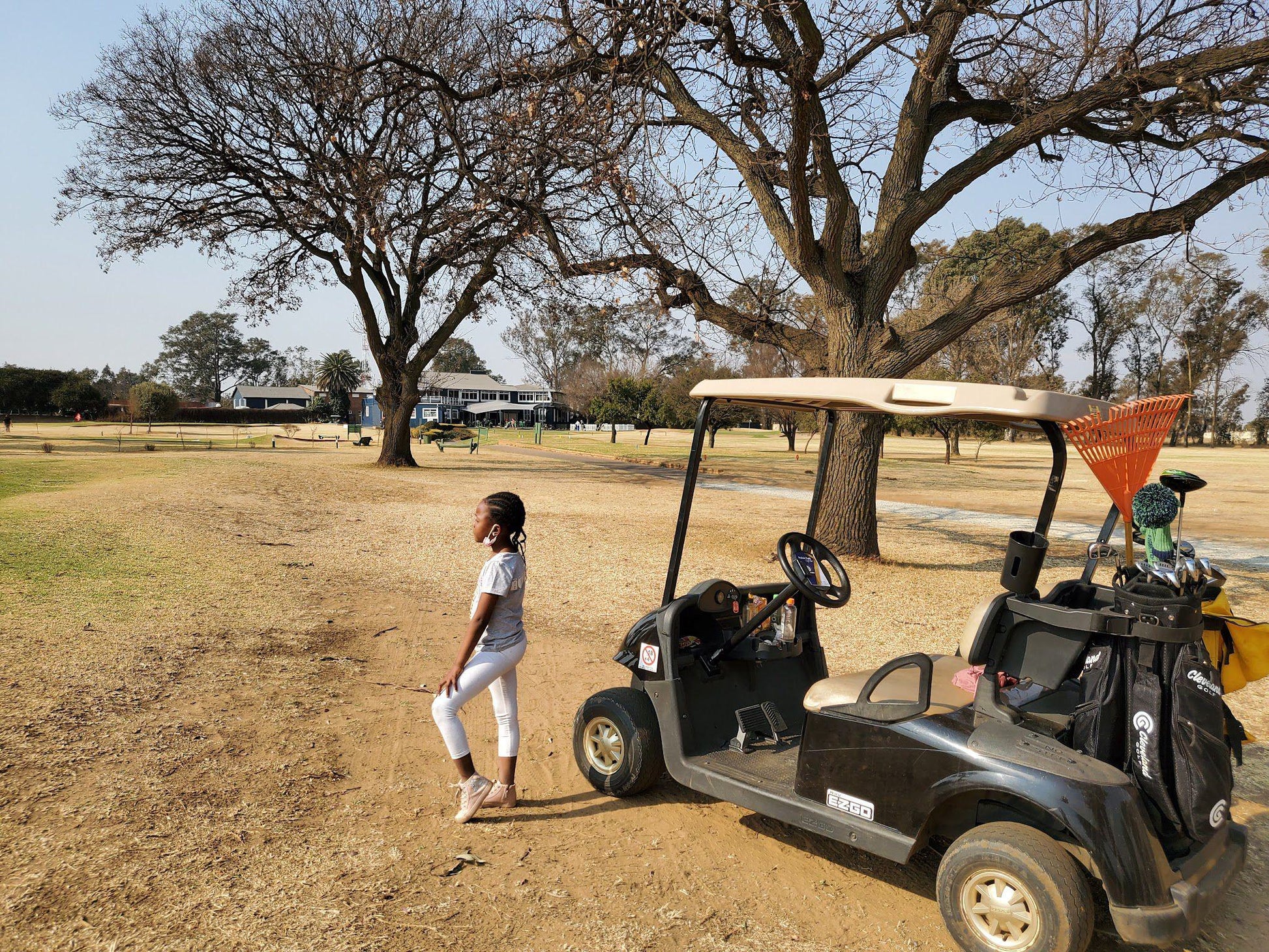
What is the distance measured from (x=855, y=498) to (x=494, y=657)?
809 cm

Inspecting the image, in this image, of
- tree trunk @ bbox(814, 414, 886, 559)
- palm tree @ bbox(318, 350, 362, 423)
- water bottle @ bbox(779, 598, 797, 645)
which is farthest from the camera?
palm tree @ bbox(318, 350, 362, 423)

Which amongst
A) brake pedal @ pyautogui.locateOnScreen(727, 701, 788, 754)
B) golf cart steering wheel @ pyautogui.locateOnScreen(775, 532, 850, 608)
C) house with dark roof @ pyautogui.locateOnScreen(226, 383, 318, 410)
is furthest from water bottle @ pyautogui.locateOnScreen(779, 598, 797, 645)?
house with dark roof @ pyautogui.locateOnScreen(226, 383, 318, 410)

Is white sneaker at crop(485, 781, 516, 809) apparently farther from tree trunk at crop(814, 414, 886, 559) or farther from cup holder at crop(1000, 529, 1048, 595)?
tree trunk at crop(814, 414, 886, 559)

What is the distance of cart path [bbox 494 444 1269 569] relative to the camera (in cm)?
1347

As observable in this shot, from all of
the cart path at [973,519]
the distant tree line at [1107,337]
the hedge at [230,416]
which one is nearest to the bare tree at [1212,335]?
the distant tree line at [1107,337]

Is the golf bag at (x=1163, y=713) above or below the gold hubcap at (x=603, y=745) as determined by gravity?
above

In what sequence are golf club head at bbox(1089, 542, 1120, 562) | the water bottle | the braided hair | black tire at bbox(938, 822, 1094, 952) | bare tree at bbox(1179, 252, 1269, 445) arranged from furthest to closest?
bare tree at bbox(1179, 252, 1269, 445), the water bottle, the braided hair, golf club head at bbox(1089, 542, 1120, 562), black tire at bbox(938, 822, 1094, 952)

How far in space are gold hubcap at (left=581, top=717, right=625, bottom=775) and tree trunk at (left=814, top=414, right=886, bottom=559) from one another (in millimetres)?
7230

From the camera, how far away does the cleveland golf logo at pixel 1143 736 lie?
2654 mm

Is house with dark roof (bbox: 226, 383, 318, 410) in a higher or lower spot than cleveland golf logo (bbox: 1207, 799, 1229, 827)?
higher

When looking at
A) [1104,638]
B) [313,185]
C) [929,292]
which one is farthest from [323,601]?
[929,292]

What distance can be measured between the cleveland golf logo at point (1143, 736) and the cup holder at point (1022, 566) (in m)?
0.52

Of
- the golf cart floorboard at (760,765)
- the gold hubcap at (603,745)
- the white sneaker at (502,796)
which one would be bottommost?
the white sneaker at (502,796)

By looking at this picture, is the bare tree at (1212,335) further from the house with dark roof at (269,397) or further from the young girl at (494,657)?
the house with dark roof at (269,397)
